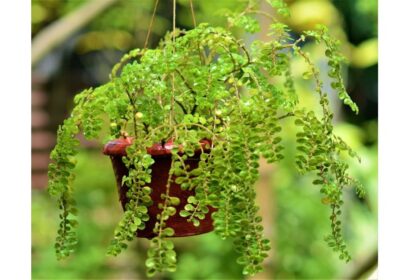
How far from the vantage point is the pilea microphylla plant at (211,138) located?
1.14 m

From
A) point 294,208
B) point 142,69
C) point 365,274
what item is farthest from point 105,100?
point 294,208

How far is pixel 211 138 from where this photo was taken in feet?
4.06

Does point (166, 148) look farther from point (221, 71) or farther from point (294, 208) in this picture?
point (294, 208)

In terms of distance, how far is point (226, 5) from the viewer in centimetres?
327

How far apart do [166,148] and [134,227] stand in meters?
0.17

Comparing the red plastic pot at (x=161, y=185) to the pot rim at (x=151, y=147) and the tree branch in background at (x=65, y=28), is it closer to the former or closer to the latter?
the pot rim at (x=151, y=147)

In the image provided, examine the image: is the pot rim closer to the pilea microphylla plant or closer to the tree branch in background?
the pilea microphylla plant

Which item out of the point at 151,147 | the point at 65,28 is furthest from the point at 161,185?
the point at 65,28

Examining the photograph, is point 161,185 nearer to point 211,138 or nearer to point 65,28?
point 211,138

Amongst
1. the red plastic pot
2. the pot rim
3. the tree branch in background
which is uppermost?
the tree branch in background

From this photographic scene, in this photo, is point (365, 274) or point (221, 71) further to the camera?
point (365, 274)

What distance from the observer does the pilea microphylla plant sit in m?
1.14

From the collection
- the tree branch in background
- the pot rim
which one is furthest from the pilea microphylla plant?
the tree branch in background

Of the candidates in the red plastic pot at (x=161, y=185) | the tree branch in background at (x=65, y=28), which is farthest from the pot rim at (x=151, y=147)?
the tree branch in background at (x=65, y=28)
